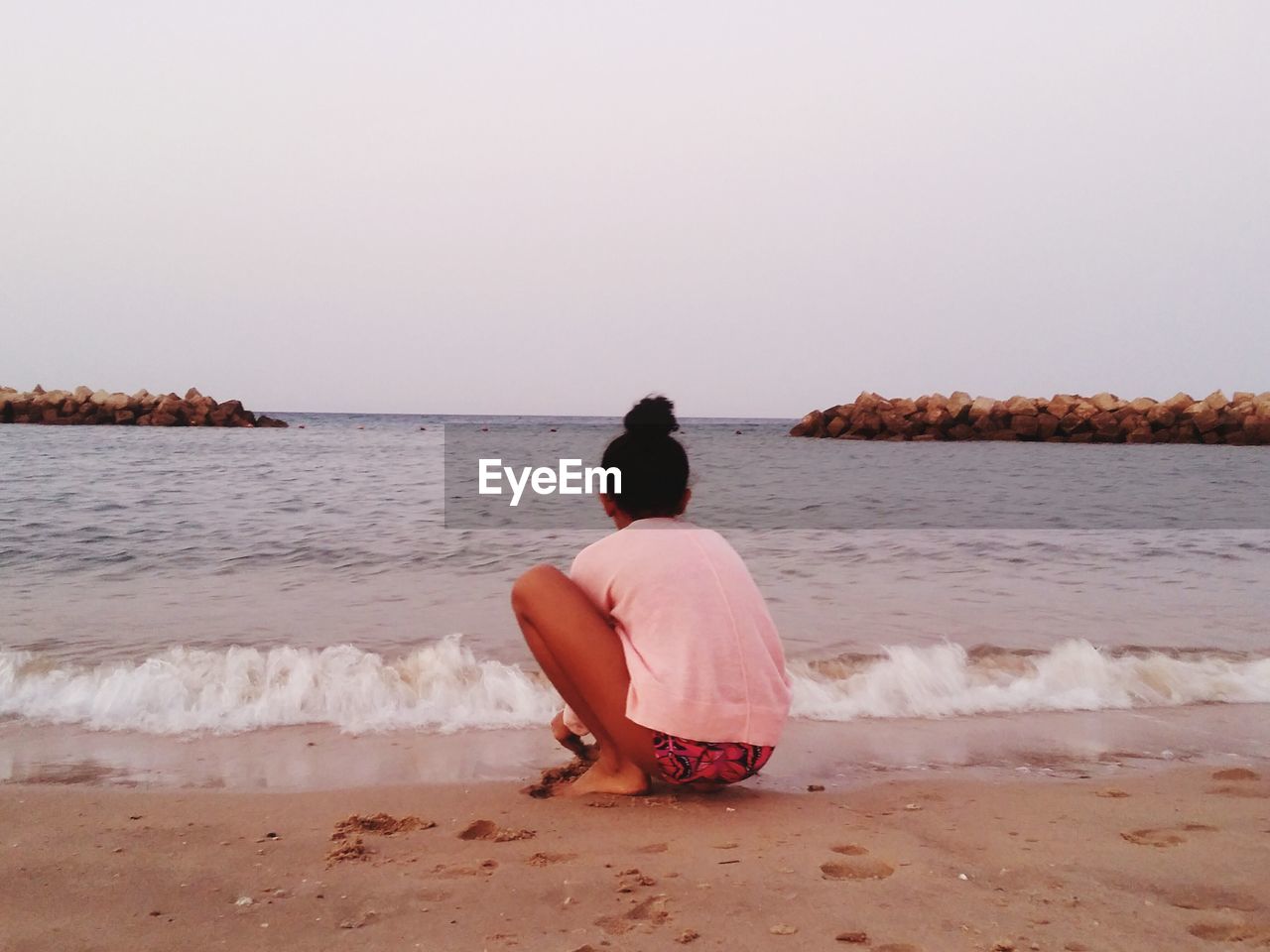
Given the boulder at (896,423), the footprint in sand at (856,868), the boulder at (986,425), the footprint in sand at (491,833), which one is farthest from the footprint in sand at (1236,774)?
the boulder at (896,423)

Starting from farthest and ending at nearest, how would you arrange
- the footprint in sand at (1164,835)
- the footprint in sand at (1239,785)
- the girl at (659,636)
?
1. the footprint in sand at (1239,785)
2. the girl at (659,636)
3. the footprint in sand at (1164,835)

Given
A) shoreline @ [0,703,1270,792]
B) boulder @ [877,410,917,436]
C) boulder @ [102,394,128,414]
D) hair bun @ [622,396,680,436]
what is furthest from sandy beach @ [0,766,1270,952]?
boulder @ [102,394,128,414]

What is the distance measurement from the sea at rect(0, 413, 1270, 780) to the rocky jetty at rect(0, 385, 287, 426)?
25850 millimetres

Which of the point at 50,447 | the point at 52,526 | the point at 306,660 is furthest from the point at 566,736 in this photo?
the point at 50,447

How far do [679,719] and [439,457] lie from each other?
2046cm

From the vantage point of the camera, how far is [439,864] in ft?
7.48

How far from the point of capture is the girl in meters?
2.58

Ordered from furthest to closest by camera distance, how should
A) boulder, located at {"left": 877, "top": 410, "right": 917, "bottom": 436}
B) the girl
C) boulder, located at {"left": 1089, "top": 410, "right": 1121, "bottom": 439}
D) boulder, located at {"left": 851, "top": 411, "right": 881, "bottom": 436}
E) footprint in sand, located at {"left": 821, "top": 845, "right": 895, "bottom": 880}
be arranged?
boulder, located at {"left": 851, "top": 411, "right": 881, "bottom": 436}, boulder, located at {"left": 877, "top": 410, "right": 917, "bottom": 436}, boulder, located at {"left": 1089, "top": 410, "right": 1121, "bottom": 439}, the girl, footprint in sand, located at {"left": 821, "top": 845, "right": 895, "bottom": 880}

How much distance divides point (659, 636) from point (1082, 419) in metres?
29.4

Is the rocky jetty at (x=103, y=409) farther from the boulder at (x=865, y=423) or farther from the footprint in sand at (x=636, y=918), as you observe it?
the footprint in sand at (x=636, y=918)

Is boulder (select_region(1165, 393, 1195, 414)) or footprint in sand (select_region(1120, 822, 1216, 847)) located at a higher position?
boulder (select_region(1165, 393, 1195, 414))

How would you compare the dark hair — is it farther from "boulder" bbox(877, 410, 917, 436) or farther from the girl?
"boulder" bbox(877, 410, 917, 436)

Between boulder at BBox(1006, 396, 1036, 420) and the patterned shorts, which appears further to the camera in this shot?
boulder at BBox(1006, 396, 1036, 420)

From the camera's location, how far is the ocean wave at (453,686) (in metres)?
3.86
